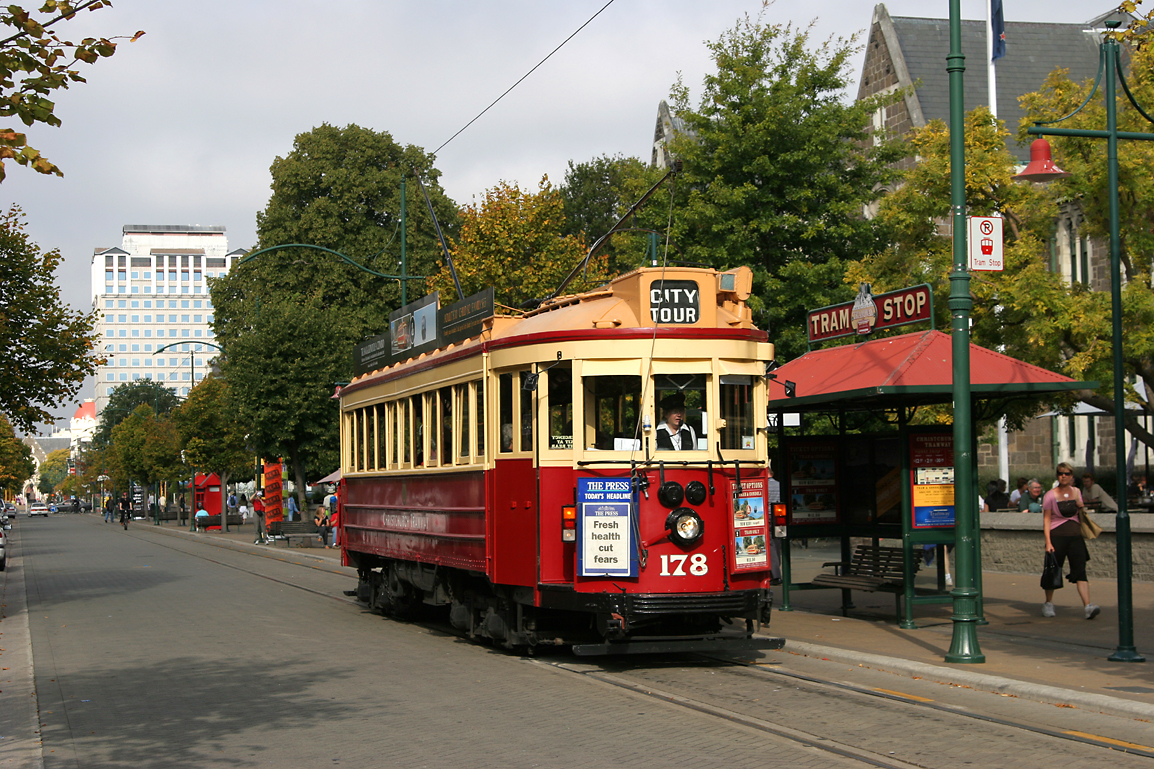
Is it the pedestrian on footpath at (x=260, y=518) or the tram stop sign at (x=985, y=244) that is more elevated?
the tram stop sign at (x=985, y=244)

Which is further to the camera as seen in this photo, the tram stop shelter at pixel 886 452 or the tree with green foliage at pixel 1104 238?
the tree with green foliage at pixel 1104 238

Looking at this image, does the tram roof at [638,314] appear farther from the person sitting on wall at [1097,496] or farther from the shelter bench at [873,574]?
the person sitting on wall at [1097,496]

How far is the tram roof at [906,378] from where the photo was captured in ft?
43.8

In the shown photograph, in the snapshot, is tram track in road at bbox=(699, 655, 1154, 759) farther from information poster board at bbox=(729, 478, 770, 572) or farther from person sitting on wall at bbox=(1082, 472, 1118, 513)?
person sitting on wall at bbox=(1082, 472, 1118, 513)

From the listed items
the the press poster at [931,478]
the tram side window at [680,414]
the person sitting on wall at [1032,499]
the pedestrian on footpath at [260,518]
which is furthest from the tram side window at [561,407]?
the pedestrian on footpath at [260,518]

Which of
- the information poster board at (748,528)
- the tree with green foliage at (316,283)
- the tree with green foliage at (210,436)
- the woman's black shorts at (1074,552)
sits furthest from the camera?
the tree with green foliage at (210,436)

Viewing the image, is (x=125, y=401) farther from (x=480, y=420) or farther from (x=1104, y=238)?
(x=480, y=420)

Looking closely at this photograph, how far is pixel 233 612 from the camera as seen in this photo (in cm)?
1784

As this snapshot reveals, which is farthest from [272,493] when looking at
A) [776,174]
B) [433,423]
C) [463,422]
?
[463,422]

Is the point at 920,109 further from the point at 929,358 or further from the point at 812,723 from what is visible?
the point at 812,723

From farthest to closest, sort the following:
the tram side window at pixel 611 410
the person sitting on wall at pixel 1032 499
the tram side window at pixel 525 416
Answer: the person sitting on wall at pixel 1032 499 → the tram side window at pixel 525 416 → the tram side window at pixel 611 410

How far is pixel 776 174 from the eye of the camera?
2569 cm

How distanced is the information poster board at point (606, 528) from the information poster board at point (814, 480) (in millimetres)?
5078

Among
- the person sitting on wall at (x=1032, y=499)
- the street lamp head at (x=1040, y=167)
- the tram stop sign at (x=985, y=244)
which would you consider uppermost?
the street lamp head at (x=1040, y=167)
